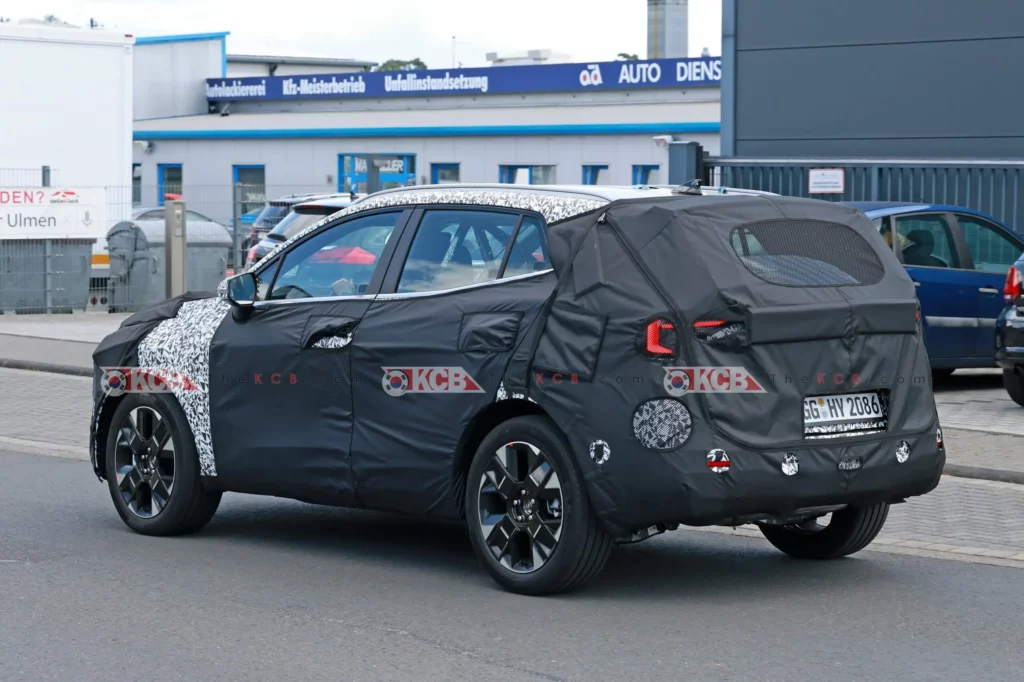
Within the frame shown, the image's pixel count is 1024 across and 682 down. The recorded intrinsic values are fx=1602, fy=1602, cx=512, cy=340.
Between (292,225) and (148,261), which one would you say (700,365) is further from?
(148,261)

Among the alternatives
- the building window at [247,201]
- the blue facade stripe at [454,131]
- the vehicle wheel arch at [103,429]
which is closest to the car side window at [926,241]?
the vehicle wheel arch at [103,429]

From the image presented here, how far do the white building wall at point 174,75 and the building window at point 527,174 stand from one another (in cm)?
2041

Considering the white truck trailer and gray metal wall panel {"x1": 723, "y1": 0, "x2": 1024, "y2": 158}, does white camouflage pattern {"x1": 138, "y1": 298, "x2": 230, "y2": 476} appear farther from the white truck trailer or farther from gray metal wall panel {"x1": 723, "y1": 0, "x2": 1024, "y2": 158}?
the white truck trailer

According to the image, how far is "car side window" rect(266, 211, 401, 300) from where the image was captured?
738 centimetres

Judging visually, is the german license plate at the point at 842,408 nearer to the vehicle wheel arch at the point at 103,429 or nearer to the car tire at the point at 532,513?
the car tire at the point at 532,513

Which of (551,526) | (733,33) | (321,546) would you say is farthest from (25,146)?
(551,526)

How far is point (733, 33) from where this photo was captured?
2078cm

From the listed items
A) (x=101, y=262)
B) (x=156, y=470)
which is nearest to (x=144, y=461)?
(x=156, y=470)

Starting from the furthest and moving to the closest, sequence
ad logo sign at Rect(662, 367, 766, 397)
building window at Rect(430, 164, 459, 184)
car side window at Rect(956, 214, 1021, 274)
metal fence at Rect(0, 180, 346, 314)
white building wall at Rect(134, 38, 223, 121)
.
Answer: white building wall at Rect(134, 38, 223, 121) < building window at Rect(430, 164, 459, 184) < metal fence at Rect(0, 180, 346, 314) < car side window at Rect(956, 214, 1021, 274) < ad logo sign at Rect(662, 367, 766, 397)

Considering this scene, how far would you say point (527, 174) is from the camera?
41281mm

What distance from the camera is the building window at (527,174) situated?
4038 centimetres

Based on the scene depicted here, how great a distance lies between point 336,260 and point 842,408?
8.18 feet

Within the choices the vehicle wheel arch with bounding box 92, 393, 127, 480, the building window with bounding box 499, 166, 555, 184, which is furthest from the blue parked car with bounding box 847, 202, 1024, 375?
the building window with bounding box 499, 166, 555, 184

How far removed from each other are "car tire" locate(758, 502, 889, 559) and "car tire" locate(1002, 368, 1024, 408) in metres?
5.87
